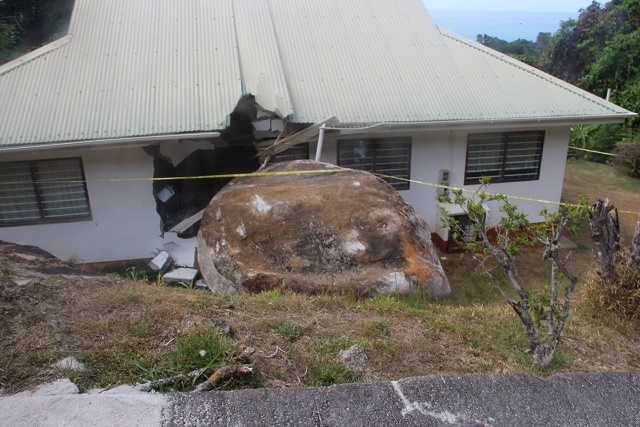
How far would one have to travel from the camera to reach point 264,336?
3648 mm

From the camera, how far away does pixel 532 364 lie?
347 centimetres

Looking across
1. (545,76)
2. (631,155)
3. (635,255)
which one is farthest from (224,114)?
(631,155)

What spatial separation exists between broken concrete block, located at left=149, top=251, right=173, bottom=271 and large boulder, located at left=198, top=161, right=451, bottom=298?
1.52 metres

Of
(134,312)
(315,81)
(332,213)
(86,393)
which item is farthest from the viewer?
(315,81)

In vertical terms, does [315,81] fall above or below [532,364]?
above

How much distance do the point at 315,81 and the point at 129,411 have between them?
725cm

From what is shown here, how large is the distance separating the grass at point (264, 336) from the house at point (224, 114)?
3.40 m

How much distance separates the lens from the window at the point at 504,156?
928cm

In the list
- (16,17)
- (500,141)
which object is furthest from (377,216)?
(16,17)

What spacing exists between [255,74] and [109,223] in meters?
3.57

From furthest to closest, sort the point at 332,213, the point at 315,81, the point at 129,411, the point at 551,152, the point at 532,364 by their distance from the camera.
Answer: the point at 551,152 → the point at 315,81 → the point at 332,213 → the point at 532,364 → the point at 129,411

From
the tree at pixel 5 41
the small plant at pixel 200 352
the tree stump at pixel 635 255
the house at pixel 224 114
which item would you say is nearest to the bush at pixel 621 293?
the tree stump at pixel 635 255

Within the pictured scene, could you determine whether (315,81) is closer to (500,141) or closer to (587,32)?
(500,141)

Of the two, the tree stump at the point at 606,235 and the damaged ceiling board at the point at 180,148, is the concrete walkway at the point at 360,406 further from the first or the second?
the damaged ceiling board at the point at 180,148
